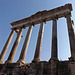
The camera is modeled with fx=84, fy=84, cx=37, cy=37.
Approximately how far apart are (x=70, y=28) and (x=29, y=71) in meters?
12.7

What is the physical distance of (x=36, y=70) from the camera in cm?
1527

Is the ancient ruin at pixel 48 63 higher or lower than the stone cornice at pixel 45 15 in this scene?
lower

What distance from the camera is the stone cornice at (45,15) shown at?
23.7 meters

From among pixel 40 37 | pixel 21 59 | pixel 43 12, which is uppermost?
pixel 43 12

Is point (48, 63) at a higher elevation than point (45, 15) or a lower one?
lower

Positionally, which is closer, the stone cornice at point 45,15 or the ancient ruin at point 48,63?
the ancient ruin at point 48,63

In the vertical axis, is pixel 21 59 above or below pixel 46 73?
above

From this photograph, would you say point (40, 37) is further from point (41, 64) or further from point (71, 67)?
point (71, 67)

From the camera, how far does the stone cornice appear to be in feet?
77.9

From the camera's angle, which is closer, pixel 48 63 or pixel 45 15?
pixel 48 63

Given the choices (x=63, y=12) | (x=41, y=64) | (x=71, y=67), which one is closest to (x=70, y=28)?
(x=63, y=12)

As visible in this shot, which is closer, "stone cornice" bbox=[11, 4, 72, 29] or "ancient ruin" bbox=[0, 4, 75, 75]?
"ancient ruin" bbox=[0, 4, 75, 75]

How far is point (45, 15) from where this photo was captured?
26078 mm

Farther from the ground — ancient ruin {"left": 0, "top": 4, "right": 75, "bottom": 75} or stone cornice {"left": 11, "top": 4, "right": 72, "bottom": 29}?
stone cornice {"left": 11, "top": 4, "right": 72, "bottom": 29}
